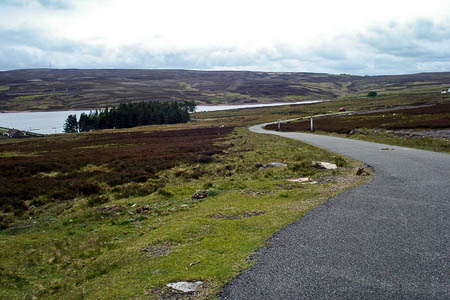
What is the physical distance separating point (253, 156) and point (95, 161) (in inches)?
521

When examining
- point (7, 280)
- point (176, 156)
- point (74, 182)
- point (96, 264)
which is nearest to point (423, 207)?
point (96, 264)

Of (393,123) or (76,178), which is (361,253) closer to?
(76,178)

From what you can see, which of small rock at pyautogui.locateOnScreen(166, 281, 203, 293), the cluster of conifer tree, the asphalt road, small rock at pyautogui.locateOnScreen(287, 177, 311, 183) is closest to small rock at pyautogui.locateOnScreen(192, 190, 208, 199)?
small rock at pyautogui.locateOnScreen(287, 177, 311, 183)

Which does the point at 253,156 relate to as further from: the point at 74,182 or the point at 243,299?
the point at 243,299

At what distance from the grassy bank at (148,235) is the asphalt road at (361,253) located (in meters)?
0.57

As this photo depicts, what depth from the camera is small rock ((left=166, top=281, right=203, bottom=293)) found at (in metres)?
6.24

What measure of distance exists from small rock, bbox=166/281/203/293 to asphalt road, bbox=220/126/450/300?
597 mm

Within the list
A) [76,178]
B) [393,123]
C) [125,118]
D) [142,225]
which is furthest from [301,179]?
[125,118]

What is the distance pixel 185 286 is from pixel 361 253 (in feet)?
11.3

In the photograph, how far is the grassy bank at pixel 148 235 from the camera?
7199mm

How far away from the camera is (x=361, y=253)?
718 centimetres

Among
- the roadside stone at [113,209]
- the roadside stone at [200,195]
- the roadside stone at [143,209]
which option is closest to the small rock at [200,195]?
the roadside stone at [200,195]

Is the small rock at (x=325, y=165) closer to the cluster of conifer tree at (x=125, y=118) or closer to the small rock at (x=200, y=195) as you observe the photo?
the small rock at (x=200, y=195)

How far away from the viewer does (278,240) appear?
8.21 metres
